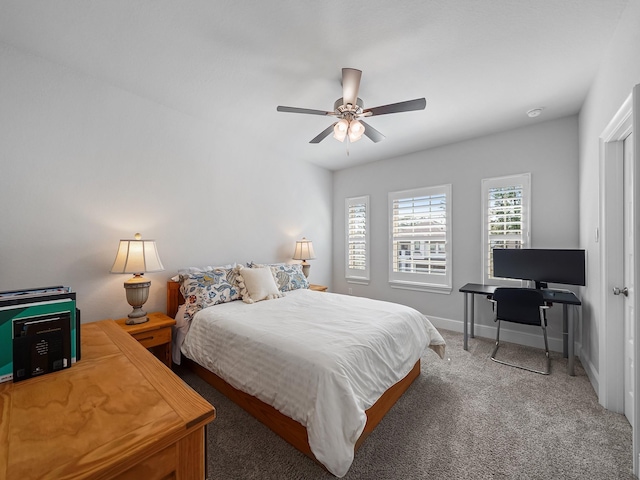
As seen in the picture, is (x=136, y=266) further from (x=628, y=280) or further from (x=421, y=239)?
(x=628, y=280)

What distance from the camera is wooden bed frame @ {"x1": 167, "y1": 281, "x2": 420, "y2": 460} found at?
5.57ft

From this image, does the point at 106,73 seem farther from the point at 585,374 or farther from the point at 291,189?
the point at 585,374

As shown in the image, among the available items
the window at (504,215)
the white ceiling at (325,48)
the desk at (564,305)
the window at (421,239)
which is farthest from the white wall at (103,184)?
the window at (504,215)

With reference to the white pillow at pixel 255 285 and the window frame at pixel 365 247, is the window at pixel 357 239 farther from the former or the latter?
the white pillow at pixel 255 285

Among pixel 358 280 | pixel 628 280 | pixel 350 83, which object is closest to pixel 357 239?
pixel 358 280

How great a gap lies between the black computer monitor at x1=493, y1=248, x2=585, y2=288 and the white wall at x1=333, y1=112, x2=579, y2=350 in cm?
37

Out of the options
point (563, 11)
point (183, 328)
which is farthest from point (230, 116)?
point (563, 11)

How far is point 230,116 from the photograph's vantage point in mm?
3102

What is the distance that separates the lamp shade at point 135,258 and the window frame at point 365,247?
3.26 meters

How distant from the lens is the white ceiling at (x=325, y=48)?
1.71m

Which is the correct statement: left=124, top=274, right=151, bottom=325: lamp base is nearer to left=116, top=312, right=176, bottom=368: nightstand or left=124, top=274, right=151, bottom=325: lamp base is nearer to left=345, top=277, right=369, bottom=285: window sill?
left=116, top=312, right=176, bottom=368: nightstand

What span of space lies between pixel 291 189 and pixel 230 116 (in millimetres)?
1509

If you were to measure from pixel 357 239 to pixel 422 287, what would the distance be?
140 cm

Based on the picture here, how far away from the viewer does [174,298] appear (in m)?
2.84
